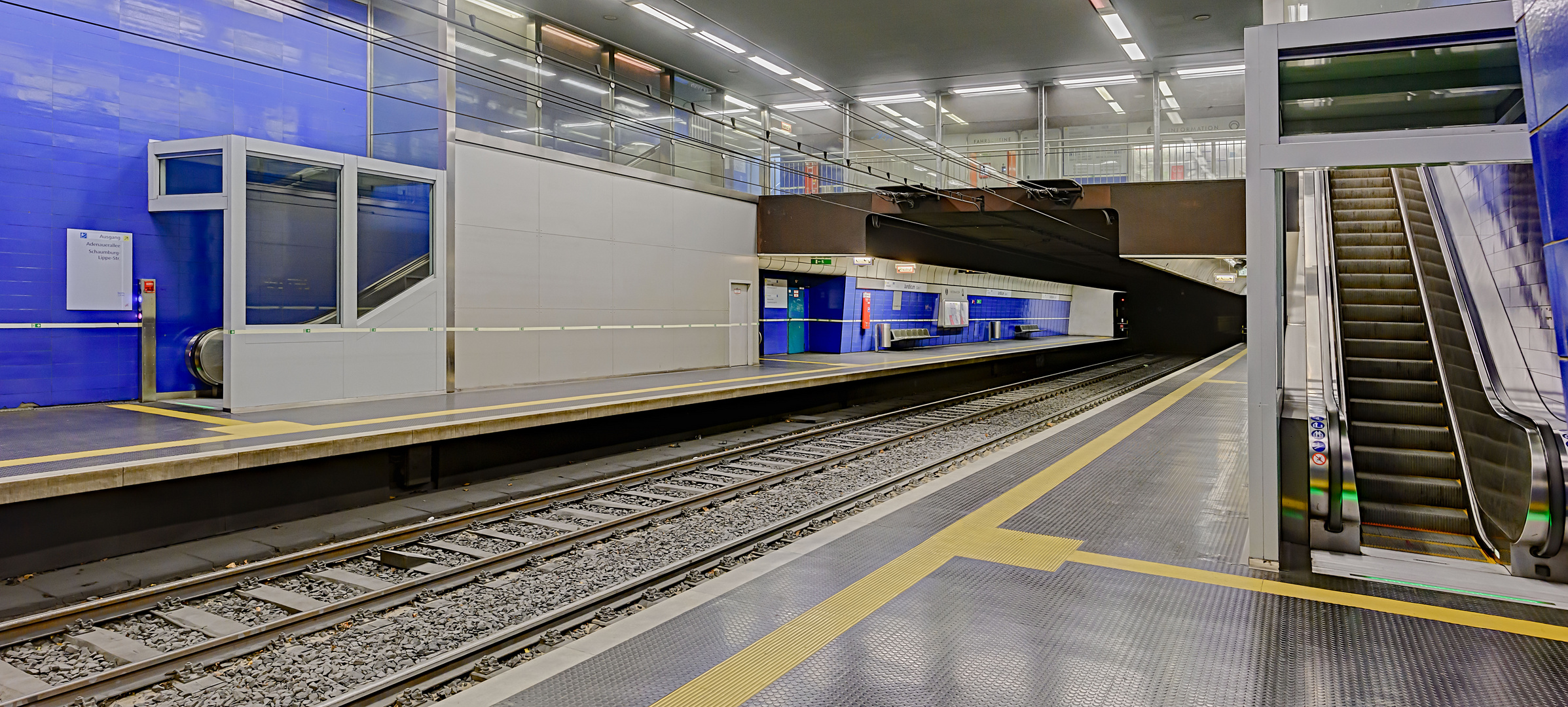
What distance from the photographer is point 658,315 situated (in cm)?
1480

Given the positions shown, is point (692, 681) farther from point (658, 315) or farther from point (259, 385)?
point (658, 315)

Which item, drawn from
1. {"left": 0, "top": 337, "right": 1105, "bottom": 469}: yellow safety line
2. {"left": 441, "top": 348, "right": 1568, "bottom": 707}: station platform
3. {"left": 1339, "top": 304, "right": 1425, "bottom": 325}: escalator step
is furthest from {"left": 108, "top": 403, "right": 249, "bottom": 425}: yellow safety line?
{"left": 1339, "top": 304, "right": 1425, "bottom": 325}: escalator step

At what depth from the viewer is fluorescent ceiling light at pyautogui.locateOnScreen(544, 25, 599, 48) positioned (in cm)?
1423

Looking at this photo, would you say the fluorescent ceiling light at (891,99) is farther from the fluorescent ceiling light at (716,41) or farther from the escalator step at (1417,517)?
the escalator step at (1417,517)

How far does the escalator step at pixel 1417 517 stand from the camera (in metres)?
5.68

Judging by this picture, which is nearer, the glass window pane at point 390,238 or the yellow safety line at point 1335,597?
the yellow safety line at point 1335,597

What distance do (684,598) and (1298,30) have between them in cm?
466

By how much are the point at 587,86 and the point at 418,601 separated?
1025 cm

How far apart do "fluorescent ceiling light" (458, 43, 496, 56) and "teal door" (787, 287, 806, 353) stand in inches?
413

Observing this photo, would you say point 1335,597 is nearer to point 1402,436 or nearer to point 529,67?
point 1402,436

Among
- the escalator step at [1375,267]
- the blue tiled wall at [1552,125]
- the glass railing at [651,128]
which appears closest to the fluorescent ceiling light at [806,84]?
the glass railing at [651,128]

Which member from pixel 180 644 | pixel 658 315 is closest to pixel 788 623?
pixel 180 644

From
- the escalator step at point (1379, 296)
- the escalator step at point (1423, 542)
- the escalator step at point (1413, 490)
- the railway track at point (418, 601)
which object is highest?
the escalator step at point (1379, 296)

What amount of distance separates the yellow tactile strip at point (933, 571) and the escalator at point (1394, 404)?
1.38 m
